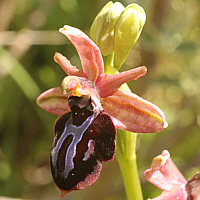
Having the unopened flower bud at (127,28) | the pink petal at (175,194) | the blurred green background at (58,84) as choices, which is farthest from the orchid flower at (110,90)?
the blurred green background at (58,84)

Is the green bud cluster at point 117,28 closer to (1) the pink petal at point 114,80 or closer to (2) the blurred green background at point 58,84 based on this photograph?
(1) the pink petal at point 114,80

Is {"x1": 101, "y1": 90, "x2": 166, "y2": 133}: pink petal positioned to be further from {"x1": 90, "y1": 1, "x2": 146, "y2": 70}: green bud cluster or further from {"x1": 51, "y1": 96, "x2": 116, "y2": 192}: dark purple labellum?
{"x1": 90, "y1": 1, "x2": 146, "y2": 70}: green bud cluster

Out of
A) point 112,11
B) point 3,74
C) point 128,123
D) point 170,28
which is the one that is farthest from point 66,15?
point 128,123

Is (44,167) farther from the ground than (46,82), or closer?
closer

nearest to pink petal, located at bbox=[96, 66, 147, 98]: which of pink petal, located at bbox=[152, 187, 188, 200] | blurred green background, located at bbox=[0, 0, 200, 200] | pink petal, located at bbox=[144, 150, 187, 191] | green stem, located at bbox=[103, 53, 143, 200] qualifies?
green stem, located at bbox=[103, 53, 143, 200]

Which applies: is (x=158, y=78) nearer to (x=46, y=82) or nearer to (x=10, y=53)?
(x=46, y=82)

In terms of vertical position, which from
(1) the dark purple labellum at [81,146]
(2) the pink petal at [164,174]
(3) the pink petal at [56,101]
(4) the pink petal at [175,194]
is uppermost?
(3) the pink petal at [56,101]
